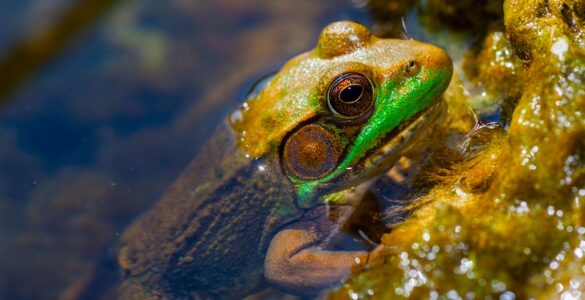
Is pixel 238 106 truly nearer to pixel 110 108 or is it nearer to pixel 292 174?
pixel 292 174

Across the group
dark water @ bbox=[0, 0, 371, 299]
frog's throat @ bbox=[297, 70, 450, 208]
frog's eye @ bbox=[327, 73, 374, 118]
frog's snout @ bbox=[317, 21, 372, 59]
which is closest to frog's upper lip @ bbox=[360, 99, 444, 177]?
frog's throat @ bbox=[297, 70, 450, 208]

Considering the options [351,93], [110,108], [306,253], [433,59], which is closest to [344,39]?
[351,93]

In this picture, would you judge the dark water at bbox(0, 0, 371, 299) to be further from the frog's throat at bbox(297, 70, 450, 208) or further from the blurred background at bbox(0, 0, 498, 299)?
the frog's throat at bbox(297, 70, 450, 208)

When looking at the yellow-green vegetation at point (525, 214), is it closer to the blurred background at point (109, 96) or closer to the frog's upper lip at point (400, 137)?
the frog's upper lip at point (400, 137)

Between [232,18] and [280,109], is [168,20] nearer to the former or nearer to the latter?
[232,18]

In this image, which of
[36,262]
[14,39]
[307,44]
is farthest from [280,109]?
[14,39]

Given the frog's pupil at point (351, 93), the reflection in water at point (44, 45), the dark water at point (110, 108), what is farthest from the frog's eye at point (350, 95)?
the reflection in water at point (44, 45)

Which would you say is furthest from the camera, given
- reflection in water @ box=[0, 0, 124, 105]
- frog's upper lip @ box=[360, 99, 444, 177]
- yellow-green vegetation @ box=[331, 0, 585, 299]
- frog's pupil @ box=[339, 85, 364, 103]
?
reflection in water @ box=[0, 0, 124, 105]
